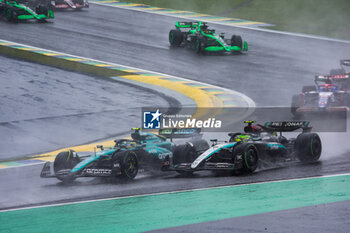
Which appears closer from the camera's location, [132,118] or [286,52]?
[132,118]

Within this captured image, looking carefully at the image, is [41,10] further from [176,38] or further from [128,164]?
[128,164]

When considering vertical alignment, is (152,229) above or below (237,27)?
below

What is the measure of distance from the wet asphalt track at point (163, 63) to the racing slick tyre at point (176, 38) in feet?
1.67

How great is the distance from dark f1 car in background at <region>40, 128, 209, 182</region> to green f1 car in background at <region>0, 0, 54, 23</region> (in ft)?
69.6

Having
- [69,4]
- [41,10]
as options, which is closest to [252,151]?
[41,10]

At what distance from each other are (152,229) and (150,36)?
23.5 metres

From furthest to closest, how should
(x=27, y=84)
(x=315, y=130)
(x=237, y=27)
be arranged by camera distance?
(x=237, y=27)
(x=27, y=84)
(x=315, y=130)

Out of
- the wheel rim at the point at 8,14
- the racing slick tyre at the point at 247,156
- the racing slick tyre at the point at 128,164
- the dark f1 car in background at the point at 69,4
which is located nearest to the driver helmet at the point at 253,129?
the racing slick tyre at the point at 247,156

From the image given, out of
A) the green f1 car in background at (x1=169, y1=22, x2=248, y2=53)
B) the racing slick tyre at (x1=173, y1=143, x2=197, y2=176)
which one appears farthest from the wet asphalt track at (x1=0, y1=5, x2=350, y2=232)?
the green f1 car in background at (x1=169, y1=22, x2=248, y2=53)

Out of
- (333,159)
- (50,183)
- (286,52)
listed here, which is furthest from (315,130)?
(286,52)

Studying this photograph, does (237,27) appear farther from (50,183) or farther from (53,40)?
(50,183)

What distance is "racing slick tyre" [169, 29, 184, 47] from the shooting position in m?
29.1

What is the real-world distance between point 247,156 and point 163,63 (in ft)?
49.1

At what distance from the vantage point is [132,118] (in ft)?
61.4
